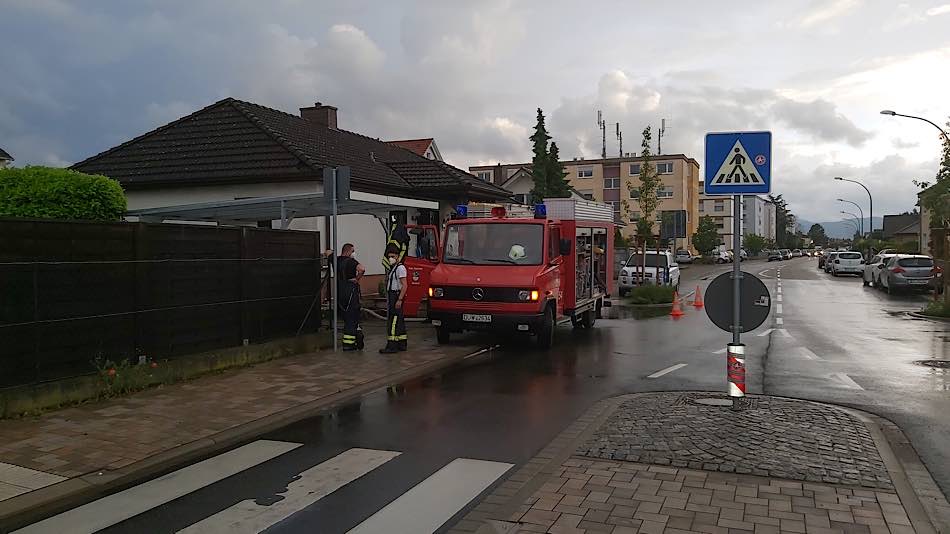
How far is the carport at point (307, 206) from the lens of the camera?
11562 mm

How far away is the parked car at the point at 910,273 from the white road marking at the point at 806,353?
63.4 feet

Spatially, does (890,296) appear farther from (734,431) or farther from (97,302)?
(97,302)

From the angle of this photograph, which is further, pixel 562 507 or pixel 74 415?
pixel 74 415

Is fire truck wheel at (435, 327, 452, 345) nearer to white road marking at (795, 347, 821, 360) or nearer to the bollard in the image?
white road marking at (795, 347, 821, 360)

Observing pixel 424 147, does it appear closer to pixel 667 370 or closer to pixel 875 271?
pixel 875 271

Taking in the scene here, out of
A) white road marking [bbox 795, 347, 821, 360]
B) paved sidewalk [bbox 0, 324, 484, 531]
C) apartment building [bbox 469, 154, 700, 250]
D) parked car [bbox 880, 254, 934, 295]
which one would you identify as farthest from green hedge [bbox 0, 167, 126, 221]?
apartment building [bbox 469, 154, 700, 250]

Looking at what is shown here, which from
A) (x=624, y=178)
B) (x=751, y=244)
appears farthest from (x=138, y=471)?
(x=751, y=244)

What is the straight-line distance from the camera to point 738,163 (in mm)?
7465

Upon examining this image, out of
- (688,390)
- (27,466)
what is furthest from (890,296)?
(27,466)

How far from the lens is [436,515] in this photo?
15.9 feet

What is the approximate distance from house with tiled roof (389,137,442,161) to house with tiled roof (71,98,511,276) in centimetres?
1430

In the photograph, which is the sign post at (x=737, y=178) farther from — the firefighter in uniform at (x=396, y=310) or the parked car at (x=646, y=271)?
the parked car at (x=646, y=271)

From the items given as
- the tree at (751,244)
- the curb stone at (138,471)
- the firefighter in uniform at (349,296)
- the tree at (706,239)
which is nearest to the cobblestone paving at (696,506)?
the curb stone at (138,471)

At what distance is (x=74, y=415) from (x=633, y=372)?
7.13 metres
